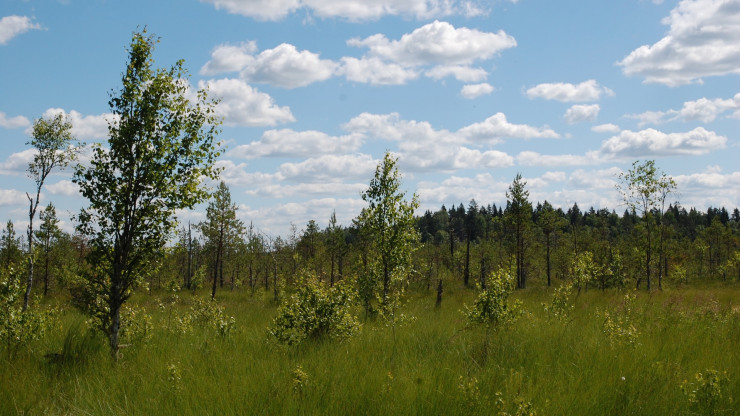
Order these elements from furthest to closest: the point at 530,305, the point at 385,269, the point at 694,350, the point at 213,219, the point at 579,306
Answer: the point at 213,219, the point at 530,305, the point at 579,306, the point at 385,269, the point at 694,350

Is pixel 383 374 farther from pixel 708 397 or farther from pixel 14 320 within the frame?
pixel 14 320

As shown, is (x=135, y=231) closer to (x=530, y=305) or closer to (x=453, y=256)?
(x=530, y=305)

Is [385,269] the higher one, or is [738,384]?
[385,269]

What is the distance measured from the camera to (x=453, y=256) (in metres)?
57.0

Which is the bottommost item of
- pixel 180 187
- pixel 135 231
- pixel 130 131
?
pixel 135 231

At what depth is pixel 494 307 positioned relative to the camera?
1091 centimetres

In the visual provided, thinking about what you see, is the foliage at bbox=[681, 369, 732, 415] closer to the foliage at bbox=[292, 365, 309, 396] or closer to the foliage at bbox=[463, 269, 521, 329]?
the foliage at bbox=[463, 269, 521, 329]

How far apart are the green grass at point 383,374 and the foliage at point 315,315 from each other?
39 cm

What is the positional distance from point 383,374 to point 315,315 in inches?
158

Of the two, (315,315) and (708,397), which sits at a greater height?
(315,315)

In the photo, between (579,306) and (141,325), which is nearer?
(141,325)

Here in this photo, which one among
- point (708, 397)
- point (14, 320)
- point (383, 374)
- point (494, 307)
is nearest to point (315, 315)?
point (383, 374)

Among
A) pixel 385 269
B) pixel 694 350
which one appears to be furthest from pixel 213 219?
pixel 694 350

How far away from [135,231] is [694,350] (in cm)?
1248
